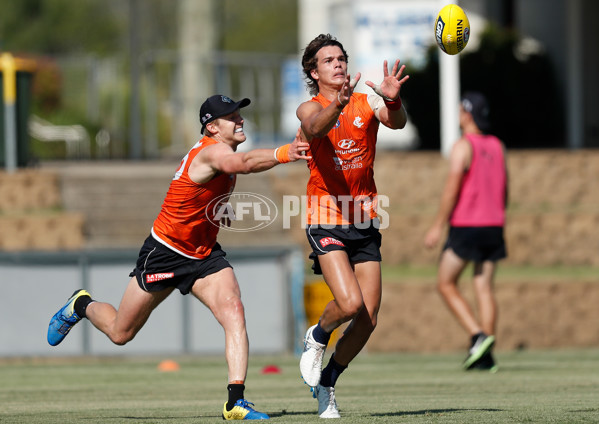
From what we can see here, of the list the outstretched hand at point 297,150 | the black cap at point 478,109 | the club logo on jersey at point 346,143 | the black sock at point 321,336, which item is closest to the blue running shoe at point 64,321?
the black sock at point 321,336

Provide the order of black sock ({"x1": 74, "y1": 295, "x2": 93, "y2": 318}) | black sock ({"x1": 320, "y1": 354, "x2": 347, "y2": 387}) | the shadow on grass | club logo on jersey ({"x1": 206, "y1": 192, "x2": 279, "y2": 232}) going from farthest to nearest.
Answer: club logo on jersey ({"x1": 206, "y1": 192, "x2": 279, "y2": 232}) < black sock ({"x1": 74, "y1": 295, "x2": 93, "y2": 318}) < black sock ({"x1": 320, "y1": 354, "x2": 347, "y2": 387}) < the shadow on grass

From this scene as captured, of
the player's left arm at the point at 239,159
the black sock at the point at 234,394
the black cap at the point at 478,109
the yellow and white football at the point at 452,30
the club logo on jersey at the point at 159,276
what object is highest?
the yellow and white football at the point at 452,30

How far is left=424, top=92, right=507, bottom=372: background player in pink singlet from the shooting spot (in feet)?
36.6

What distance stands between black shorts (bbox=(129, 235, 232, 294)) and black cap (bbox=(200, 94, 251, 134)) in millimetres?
926

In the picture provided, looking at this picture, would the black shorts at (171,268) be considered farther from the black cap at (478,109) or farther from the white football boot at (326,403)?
the black cap at (478,109)

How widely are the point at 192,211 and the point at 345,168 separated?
3.56 ft

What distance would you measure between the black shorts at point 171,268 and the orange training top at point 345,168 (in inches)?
30.1

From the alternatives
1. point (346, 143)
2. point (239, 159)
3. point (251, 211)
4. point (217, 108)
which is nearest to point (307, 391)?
point (346, 143)

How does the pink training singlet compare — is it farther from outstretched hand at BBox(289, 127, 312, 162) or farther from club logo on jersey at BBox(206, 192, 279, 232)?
outstretched hand at BBox(289, 127, 312, 162)

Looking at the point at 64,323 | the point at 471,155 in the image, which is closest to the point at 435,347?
the point at 471,155

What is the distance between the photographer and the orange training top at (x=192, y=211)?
25.5 feet

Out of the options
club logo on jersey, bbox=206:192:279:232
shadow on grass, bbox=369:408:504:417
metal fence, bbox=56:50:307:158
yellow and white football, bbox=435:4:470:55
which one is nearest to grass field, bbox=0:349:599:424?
shadow on grass, bbox=369:408:504:417

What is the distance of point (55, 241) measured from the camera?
15.4 meters

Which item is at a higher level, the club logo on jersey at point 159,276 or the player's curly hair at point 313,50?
the player's curly hair at point 313,50
